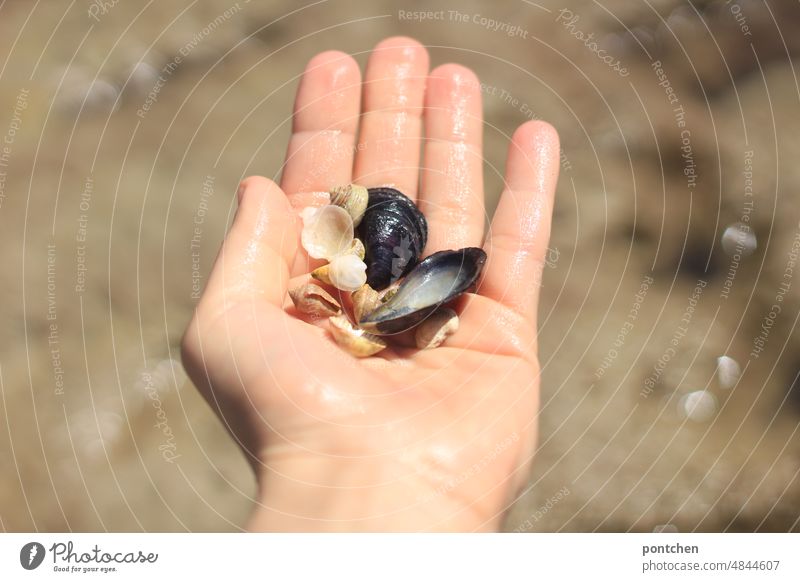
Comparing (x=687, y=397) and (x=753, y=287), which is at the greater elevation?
(x=753, y=287)

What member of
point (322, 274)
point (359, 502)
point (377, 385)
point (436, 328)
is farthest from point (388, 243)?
point (359, 502)

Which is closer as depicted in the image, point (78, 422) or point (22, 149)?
point (78, 422)

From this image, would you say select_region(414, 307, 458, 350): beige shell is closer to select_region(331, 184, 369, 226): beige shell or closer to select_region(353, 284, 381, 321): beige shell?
select_region(353, 284, 381, 321): beige shell

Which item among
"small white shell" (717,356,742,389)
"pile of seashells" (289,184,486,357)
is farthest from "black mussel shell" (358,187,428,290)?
"small white shell" (717,356,742,389)

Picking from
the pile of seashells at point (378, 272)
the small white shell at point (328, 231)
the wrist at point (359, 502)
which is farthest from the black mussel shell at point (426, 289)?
the wrist at point (359, 502)

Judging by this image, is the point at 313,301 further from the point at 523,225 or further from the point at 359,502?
the point at 523,225

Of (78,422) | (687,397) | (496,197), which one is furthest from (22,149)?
(687,397)

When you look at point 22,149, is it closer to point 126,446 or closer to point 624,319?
point 126,446
